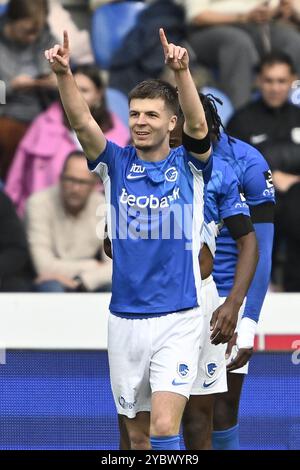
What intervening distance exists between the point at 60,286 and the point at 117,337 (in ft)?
11.5

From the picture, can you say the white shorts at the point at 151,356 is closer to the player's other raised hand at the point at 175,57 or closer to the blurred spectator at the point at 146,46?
the player's other raised hand at the point at 175,57

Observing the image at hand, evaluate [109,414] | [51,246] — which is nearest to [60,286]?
A: [51,246]

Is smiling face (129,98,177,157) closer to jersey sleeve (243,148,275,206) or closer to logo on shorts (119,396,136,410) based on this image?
jersey sleeve (243,148,275,206)

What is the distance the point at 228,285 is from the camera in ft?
19.5

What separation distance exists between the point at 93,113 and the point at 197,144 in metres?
4.07

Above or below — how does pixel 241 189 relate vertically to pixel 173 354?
above

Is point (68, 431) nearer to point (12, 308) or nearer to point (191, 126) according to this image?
point (12, 308)

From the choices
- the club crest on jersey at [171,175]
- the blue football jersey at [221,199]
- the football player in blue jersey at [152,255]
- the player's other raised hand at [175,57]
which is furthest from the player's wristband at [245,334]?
the player's other raised hand at [175,57]

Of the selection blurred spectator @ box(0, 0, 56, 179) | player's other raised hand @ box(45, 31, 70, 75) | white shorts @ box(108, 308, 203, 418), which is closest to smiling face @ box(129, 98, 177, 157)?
player's other raised hand @ box(45, 31, 70, 75)

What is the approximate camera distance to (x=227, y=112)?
9141mm

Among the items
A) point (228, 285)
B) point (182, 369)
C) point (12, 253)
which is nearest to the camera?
point (182, 369)

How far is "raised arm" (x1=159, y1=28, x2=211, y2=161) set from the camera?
4.76 meters

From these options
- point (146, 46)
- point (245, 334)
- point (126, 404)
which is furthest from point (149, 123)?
point (146, 46)

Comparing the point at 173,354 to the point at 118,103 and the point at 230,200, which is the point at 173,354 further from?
the point at 118,103
